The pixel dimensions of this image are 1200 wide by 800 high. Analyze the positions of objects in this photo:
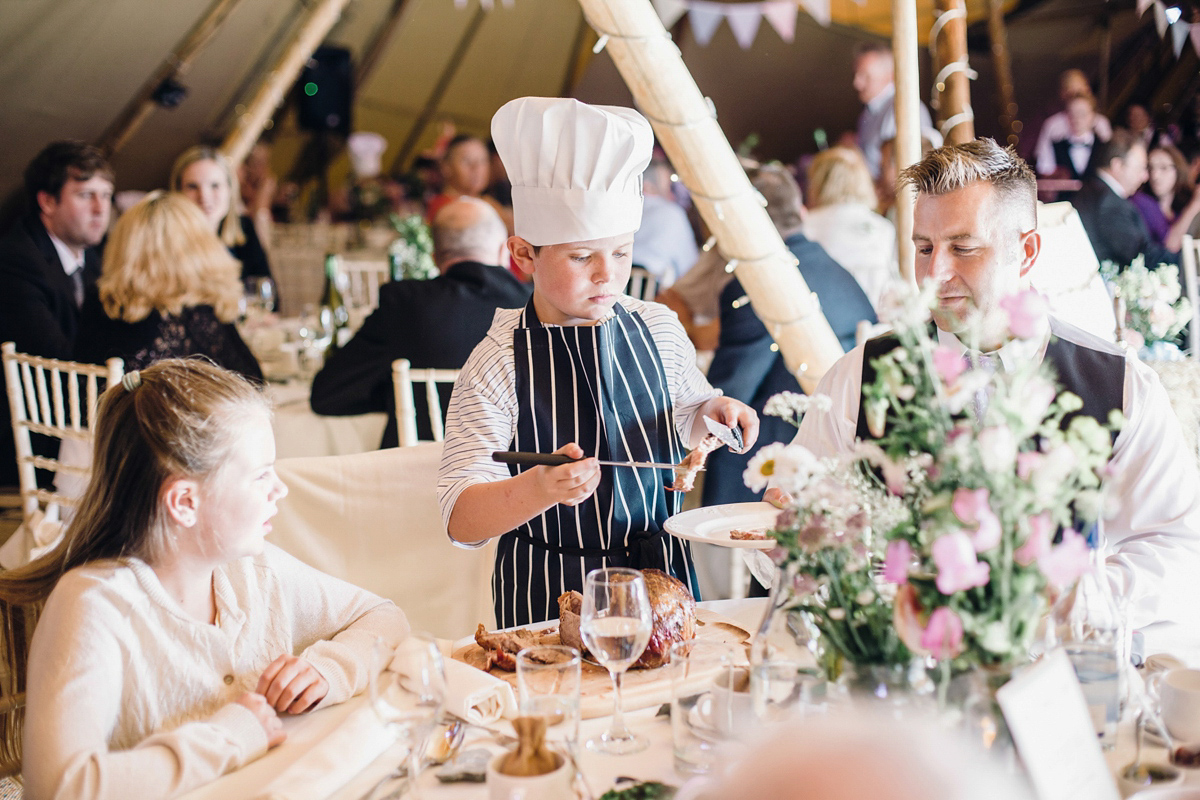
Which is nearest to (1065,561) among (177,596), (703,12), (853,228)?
(177,596)

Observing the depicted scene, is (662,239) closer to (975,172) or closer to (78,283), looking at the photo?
(78,283)

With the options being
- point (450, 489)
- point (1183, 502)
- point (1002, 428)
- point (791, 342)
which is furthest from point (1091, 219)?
point (1002, 428)

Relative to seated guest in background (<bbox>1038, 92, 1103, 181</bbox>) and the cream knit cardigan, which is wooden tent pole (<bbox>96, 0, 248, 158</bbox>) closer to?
seated guest in background (<bbox>1038, 92, 1103, 181</bbox>)

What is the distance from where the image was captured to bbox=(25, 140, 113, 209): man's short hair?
13.6 ft

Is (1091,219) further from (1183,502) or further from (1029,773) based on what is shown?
(1029,773)

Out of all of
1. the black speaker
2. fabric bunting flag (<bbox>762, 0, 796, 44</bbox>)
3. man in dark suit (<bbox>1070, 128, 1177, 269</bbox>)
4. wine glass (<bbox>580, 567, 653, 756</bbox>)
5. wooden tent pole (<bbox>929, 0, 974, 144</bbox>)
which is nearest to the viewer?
wine glass (<bbox>580, 567, 653, 756</bbox>)

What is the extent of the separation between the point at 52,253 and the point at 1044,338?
387 cm

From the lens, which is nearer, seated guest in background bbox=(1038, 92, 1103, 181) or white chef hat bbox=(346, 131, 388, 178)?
seated guest in background bbox=(1038, 92, 1103, 181)

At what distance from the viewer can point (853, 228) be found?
4.61 metres

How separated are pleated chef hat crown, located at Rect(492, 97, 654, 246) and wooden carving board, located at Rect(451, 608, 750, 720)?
0.61 meters

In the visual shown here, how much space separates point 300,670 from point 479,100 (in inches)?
328

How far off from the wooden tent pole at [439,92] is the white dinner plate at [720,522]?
7534mm

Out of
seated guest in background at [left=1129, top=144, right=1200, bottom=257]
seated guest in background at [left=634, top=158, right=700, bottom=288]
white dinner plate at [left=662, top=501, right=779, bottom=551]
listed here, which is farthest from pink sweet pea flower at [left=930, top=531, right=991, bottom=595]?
seated guest in background at [left=1129, top=144, right=1200, bottom=257]

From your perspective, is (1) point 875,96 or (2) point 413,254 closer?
(2) point 413,254
